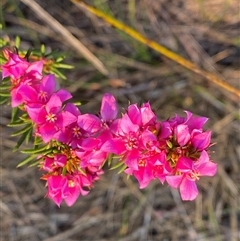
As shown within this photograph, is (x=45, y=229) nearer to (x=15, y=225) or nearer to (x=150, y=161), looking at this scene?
(x=15, y=225)

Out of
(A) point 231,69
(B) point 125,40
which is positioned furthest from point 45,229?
(A) point 231,69

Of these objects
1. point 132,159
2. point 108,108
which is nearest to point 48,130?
point 108,108

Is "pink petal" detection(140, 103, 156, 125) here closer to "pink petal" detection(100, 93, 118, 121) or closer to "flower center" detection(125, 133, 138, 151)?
"flower center" detection(125, 133, 138, 151)

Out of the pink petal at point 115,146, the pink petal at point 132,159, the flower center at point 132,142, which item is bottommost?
the pink petal at point 132,159

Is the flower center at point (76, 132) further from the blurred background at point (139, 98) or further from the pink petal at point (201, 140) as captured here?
the blurred background at point (139, 98)

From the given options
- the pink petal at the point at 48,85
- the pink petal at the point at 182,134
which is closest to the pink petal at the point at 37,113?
the pink petal at the point at 48,85

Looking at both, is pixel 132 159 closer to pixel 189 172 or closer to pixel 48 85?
pixel 189 172

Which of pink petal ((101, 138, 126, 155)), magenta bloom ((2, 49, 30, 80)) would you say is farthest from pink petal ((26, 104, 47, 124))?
pink petal ((101, 138, 126, 155))
